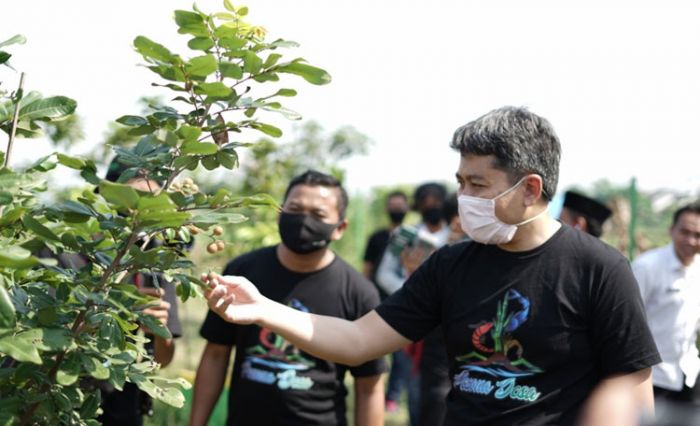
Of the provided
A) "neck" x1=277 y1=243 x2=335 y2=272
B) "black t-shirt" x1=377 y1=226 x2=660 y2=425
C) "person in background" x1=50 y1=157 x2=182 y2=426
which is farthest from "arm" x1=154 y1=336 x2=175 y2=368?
"black t-shirt" x1=377 y1=226 x2=660 y2=425

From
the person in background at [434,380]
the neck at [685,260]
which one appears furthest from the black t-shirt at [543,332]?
the neck at [685,260]

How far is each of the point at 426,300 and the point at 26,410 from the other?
125 centimetres

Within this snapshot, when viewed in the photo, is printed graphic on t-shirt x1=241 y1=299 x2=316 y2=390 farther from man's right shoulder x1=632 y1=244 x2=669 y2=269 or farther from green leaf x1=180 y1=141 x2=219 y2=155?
man's right shoulder x1=632 y1=244 x2=669 y2=269

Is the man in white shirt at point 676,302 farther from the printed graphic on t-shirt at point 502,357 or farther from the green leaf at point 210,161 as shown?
the green leaf at point 210,161

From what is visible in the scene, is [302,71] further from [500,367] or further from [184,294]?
[500,367]

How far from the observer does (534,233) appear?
2428mm

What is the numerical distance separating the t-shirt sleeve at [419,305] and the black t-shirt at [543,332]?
0.39 ft

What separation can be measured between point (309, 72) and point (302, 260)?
1828mm

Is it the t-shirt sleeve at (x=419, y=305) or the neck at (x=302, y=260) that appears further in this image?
the neck at (x=302, y=260)

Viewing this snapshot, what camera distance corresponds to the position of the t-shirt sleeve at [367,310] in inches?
130

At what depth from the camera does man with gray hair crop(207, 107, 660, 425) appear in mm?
2225

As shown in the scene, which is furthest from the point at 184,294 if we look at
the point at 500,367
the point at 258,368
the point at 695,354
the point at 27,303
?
the point at 695,354

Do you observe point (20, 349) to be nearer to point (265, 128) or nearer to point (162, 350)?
point (265, 128)

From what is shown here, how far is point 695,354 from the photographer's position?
4207mm
